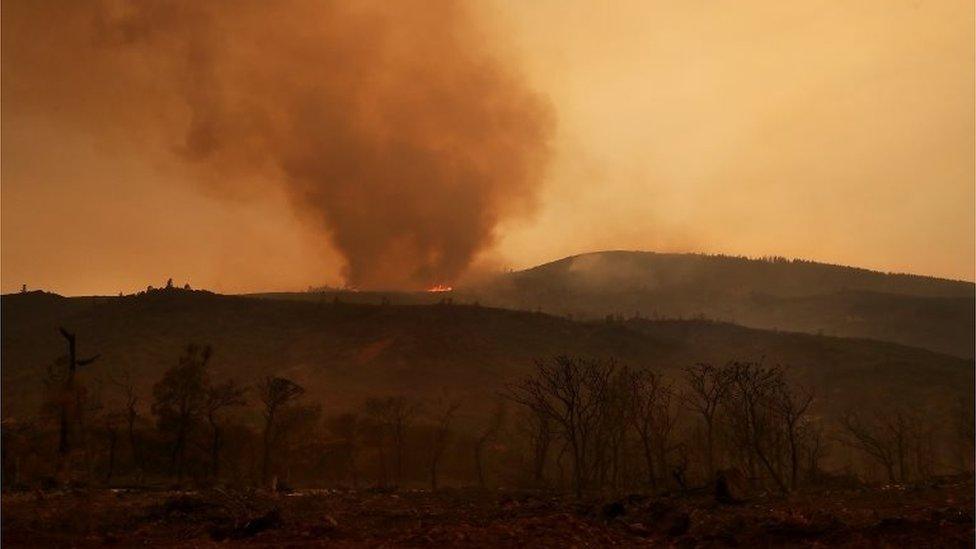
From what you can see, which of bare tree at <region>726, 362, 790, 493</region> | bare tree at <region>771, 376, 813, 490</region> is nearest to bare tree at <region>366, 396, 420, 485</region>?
bare tree at <region>726, 362, 790, 493</region>

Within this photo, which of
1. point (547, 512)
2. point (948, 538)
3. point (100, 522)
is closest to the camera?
point (948, 538)

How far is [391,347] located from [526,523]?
122m

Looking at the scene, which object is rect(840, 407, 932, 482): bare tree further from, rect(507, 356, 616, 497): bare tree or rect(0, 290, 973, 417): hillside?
rect(0, 290, 973, 417): hillside

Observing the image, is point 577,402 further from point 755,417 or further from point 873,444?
point 873,444

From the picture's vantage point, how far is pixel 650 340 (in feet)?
518

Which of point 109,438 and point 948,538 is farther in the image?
point 109,438

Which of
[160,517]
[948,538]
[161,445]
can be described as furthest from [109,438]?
[948,538]

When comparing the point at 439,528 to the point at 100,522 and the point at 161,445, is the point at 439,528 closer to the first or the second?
the point at 100,522

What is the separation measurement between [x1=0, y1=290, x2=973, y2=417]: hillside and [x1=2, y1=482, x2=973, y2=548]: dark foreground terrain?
82.8 meters

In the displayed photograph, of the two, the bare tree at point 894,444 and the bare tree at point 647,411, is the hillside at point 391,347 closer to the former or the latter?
the bare tree at point 894,444

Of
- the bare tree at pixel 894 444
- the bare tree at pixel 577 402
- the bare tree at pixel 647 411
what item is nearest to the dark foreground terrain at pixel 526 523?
the bare tree at pixel 577 402

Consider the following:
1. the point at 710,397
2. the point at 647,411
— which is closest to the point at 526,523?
the point at 647,411

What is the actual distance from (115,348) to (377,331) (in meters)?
50.6

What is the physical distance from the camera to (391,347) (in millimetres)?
141125
